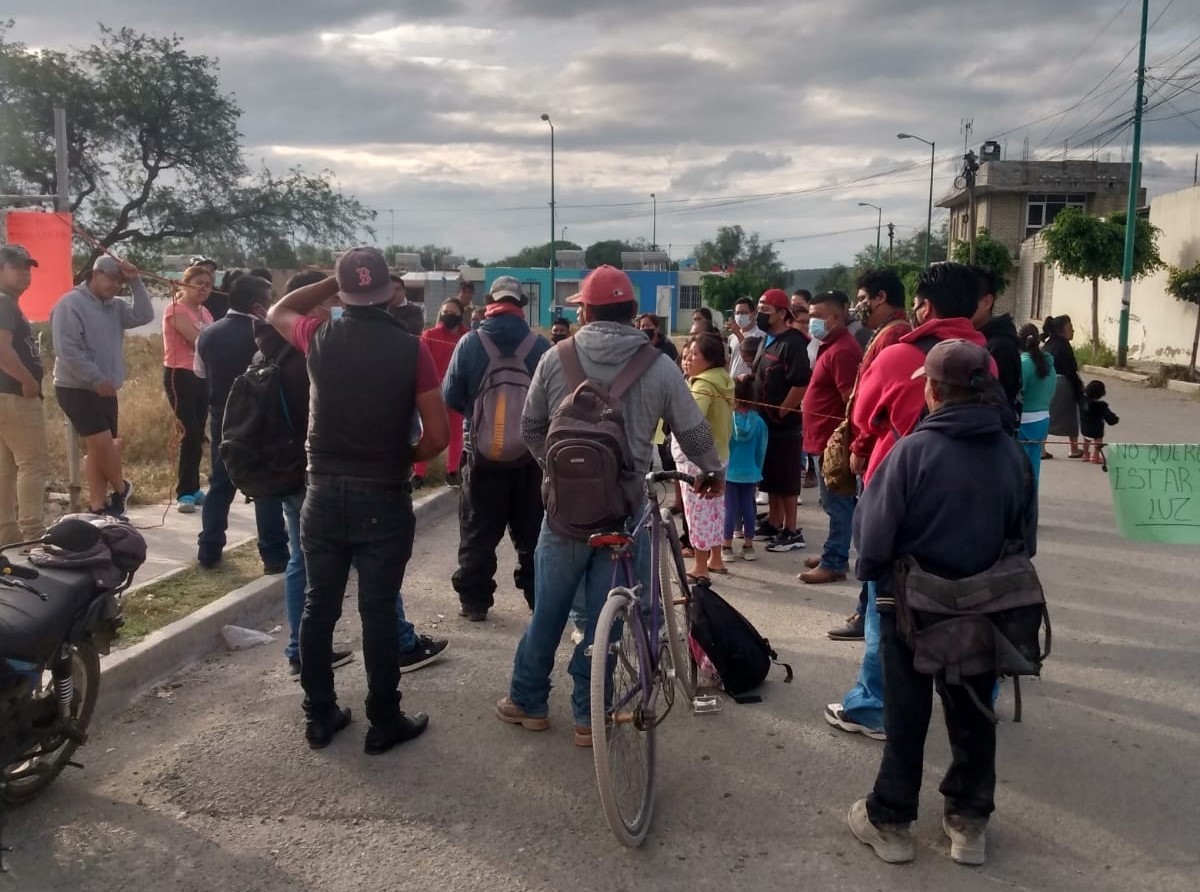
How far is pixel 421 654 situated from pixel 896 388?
2.68 m

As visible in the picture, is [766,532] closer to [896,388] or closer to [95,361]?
[896,388]

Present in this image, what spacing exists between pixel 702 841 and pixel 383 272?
2.43 m

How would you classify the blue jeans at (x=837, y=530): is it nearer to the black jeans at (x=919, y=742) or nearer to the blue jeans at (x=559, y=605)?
the blue jeans at (x=559, y=605)

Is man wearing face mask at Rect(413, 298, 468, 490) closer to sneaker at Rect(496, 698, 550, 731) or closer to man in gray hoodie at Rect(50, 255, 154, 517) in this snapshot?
man in gray hoodie at Rect(50, 255, 154, 517)

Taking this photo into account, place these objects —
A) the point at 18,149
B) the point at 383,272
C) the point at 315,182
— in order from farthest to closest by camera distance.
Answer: the point at 315,182
the point at 18,149
the point at 383,272

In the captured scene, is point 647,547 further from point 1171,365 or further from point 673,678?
point 1171,365

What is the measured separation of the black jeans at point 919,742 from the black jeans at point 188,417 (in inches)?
261

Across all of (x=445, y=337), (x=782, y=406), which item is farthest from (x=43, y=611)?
(x=445, y=337)

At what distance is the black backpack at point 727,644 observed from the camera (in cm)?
471

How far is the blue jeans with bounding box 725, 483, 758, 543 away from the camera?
7.44 m

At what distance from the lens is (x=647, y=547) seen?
13.6 ft

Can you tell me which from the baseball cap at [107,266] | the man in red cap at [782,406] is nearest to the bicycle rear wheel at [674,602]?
the man in red cap at [782,406]

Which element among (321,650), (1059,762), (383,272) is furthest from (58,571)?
(1059,762)

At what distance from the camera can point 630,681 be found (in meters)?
3.66
